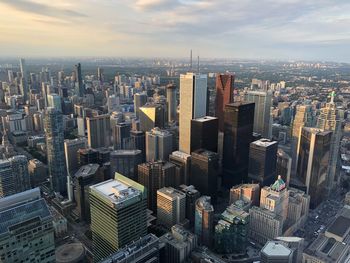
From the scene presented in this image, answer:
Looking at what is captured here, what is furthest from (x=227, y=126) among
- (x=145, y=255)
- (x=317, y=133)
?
(x=145, y=255)

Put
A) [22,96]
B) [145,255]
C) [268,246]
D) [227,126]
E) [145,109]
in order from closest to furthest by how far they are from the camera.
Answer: [145,255] < [268,246] < [227,126] < [145,109] < [22,96]

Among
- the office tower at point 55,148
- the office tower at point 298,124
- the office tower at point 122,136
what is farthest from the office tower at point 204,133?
the office tower at point 55,148

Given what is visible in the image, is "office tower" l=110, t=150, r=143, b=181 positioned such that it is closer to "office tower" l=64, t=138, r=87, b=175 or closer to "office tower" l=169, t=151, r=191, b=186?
"office tower" l=169, t=151, r=191, b=186

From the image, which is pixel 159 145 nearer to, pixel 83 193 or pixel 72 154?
pixel 72 154

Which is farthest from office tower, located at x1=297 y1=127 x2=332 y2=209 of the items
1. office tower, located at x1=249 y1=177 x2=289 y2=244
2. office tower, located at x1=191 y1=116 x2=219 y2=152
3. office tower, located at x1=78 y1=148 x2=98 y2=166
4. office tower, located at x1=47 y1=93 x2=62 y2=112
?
office tower, located at x1=47 y1=93 x2=62 y2=112

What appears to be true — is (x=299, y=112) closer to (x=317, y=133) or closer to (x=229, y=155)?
(x=317, y=133)

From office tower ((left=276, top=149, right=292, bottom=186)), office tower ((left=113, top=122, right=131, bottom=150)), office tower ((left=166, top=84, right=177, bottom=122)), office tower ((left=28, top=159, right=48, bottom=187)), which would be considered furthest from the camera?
office tower ((left=166, top=84, right=177, bottom=122))
